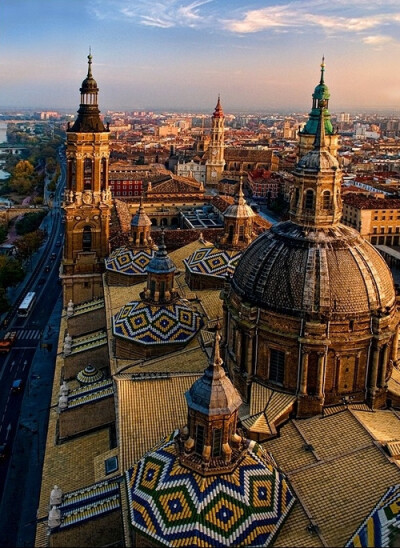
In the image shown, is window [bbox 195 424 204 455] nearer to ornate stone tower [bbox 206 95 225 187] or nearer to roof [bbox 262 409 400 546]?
roof [bbox 262 409 400 546]

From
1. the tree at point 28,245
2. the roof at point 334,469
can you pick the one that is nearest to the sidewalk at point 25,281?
the tree at point 28,245

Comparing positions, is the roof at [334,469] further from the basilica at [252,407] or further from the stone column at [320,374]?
the stone column at [320,374]

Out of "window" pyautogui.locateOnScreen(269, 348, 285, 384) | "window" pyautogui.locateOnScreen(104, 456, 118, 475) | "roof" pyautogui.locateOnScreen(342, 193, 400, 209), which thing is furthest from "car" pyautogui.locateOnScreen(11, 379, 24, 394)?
"roof" pyautogui.locateOnScreen(342, 193, 400, 209)

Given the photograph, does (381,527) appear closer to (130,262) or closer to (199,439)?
(199,439)

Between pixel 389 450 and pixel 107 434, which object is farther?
pixel 107 434

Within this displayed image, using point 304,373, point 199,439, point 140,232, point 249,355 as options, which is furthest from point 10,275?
point 199,439

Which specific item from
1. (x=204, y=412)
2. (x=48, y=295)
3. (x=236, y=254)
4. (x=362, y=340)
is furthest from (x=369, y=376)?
(x=48, y=295)

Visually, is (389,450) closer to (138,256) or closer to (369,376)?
(369,376)
